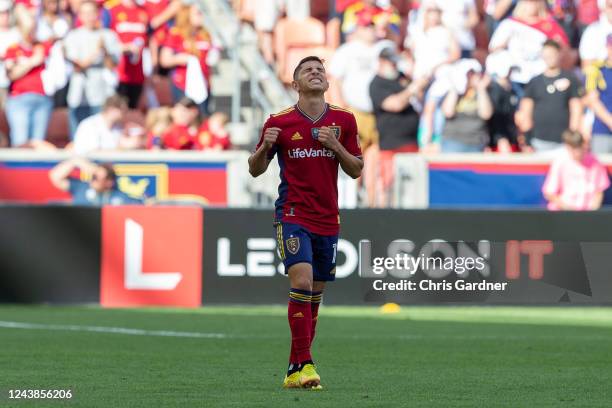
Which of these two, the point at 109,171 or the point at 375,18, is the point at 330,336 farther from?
the point at 375,18

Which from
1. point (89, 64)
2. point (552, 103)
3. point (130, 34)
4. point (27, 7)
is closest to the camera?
point (552, 103)

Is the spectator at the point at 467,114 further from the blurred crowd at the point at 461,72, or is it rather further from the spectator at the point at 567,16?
the spectator at the point at 567,16

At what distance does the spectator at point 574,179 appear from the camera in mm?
19406

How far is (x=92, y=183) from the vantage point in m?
19.5

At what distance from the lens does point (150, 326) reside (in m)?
14.5

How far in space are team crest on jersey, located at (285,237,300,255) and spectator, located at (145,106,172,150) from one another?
37.8 ft

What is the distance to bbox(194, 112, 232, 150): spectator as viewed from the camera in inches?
799

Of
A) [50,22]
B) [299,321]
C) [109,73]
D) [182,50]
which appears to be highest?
[50,22]

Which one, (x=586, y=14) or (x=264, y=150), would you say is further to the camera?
(x=586, y=14)

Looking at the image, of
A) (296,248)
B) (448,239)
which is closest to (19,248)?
(448,239)

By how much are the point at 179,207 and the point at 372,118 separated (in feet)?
12.6

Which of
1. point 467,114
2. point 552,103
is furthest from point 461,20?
point 552,103

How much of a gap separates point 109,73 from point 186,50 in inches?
45.6

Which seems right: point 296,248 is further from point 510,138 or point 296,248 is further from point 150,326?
point 510,138
